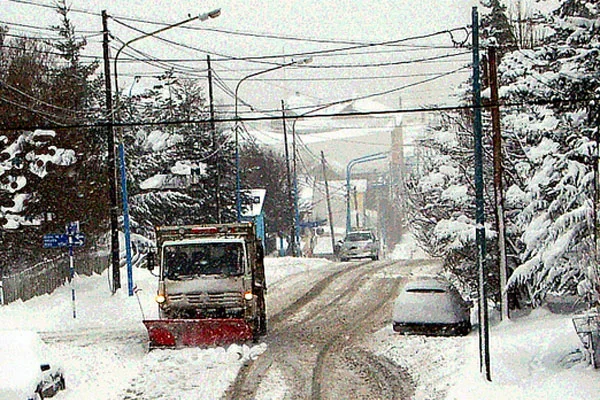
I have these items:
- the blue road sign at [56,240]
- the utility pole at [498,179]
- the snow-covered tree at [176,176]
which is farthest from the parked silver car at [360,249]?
the utility pole at [498,179]

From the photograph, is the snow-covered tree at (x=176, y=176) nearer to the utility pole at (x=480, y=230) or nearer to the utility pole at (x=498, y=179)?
the utility pole at (x=498, y=179)

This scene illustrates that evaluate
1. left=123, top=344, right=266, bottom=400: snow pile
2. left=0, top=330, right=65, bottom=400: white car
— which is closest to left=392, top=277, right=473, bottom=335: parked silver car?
left=123, top=344, right=266, bottom=400: snow pile

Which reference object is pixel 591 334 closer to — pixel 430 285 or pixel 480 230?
pixel 480 230

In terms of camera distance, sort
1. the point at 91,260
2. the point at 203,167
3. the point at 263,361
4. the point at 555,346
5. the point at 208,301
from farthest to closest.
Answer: the point at 203,167 → the point at 91,260 → the point at 208,301 → the point at 263,361 → the point at 555,346

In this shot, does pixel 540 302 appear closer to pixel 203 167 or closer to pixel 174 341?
pixel 174 341

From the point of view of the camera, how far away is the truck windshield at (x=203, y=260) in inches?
802

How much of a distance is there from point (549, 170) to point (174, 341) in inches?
338

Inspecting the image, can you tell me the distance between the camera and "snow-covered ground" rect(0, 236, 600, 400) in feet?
46.7

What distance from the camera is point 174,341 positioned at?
1925cm

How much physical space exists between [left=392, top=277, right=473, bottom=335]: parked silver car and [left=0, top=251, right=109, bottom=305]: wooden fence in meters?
13.6

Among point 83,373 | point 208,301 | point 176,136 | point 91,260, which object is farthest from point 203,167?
point 83,373

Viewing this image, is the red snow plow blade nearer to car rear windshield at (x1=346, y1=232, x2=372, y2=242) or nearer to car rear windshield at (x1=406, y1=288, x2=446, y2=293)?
car rear windshield at (x1=406, y1=288, x2=446, y2=293)

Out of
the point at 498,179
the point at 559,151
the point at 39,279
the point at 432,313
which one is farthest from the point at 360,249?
the point at 559,151

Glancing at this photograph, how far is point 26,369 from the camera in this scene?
13.1m
